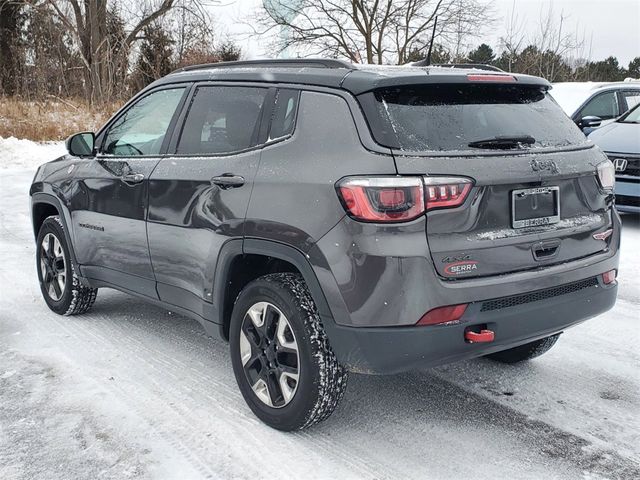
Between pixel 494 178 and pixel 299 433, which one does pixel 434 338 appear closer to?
pixel 494 178

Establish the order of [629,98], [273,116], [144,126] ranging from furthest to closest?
[629,98] < [144,126] < [273,116]

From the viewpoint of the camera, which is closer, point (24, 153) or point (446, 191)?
point (446, 191)

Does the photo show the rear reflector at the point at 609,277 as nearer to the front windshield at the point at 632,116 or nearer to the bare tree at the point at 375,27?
the front windshield at the point at 632,116

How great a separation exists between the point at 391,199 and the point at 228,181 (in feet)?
3.37

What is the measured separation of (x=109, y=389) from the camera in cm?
380

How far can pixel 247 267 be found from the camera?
353cm

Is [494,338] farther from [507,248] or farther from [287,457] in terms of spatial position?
[287,457]

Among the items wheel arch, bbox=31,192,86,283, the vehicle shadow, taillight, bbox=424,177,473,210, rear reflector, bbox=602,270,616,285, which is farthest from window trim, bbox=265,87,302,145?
wheel arch, bbox=31,192,86,283

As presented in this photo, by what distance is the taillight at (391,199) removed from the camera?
2758 millimetres

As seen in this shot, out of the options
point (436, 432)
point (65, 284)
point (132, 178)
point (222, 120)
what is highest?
point (222, 120)

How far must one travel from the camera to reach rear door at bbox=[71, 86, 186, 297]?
13.6 ft

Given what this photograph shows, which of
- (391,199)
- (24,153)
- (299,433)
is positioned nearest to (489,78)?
(391,199)

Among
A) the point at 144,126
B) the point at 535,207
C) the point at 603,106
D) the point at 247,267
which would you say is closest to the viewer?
the point at 535,207

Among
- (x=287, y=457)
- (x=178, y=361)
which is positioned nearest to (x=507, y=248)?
(x=287, y=457)
